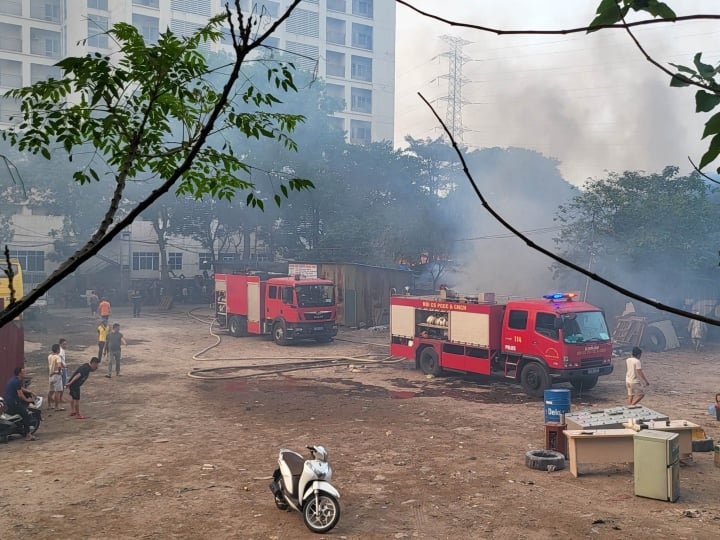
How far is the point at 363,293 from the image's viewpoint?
30.5m

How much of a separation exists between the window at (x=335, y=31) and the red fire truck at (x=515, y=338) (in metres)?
57.9

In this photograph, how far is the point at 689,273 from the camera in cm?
2591

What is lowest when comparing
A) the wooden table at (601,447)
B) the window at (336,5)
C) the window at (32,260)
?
the wooden table at (601,447)

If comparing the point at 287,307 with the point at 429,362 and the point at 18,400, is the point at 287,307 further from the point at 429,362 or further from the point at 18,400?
the point at 18,400

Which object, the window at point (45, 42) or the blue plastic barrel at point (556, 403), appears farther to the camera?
the window at point (45, 42)

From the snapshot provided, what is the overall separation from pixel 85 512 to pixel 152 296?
33673 millimetres

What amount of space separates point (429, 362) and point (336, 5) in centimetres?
6057

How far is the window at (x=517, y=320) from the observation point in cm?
1650

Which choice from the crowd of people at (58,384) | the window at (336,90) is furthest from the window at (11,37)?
the crowd of people at (58,384)

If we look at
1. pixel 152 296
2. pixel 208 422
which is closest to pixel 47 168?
pixel 152 296

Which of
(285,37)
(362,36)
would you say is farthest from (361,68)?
(285,37)

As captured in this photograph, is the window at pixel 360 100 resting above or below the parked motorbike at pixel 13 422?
above

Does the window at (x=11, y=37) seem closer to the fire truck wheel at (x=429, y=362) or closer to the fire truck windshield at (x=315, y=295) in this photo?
the fire truck windshield at (x=315, y=295)

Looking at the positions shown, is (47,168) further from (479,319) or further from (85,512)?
(85,512)
